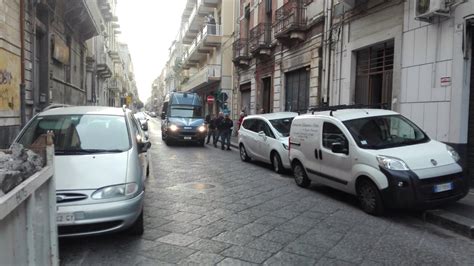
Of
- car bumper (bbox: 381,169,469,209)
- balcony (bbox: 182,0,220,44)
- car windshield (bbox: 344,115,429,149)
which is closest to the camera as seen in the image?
car bumper (bbox: 381,169,469,209)

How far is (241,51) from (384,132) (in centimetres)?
1845

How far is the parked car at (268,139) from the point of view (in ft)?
35.9

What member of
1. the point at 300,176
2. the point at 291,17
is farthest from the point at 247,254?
the point at 291,17

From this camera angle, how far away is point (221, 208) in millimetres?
6789

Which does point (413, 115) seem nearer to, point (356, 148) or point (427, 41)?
point (427, 41)

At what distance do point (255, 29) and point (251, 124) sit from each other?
33.9ft

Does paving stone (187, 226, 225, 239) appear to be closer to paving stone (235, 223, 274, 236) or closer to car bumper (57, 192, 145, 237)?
paving stone (235, 223, 274, 236)

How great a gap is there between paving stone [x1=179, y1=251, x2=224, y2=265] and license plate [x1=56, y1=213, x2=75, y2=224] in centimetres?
123

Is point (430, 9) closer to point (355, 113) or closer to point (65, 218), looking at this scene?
point (355, 113)

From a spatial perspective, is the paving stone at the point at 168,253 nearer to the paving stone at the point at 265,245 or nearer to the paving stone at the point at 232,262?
the paving stone at the point at 232,262

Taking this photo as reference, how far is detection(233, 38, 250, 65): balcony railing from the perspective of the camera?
24234 millimetres

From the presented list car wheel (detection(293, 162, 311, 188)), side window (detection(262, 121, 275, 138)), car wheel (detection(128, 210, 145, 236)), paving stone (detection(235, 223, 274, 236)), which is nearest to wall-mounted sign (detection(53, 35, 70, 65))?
side window (detection(262, 121, 275, 138))

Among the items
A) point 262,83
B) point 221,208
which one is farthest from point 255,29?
point 221,208

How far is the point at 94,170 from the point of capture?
188 inches
